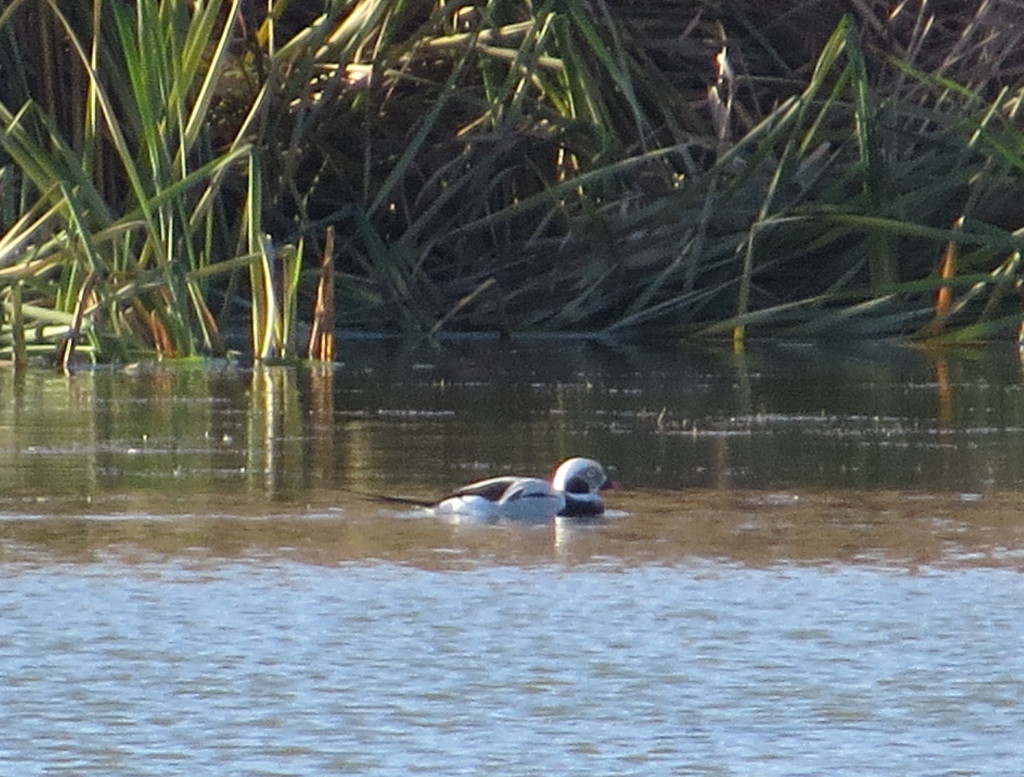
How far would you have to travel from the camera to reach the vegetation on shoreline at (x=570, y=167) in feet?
41.4

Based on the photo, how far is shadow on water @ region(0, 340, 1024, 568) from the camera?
20.5 feet

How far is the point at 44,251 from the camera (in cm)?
1083

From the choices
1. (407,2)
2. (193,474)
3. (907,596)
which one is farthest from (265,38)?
(907,596)

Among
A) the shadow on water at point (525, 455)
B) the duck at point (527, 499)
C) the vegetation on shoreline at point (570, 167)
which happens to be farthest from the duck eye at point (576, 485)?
the vegetation on shoreline at point (570, 167)

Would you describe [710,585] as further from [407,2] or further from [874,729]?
[407,2]

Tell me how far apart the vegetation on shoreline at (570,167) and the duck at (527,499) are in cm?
522

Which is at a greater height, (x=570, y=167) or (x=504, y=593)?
(x=570, y=167)

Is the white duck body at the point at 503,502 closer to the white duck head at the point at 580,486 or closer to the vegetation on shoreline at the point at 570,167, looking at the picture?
the white duck head at the point at 580,486

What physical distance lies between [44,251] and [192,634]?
5945 mm

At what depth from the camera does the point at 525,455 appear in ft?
26.5

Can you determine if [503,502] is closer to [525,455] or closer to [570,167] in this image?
[525,455]

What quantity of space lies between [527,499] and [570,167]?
696 centimetres

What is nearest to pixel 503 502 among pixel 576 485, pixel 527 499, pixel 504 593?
pixel 527 499

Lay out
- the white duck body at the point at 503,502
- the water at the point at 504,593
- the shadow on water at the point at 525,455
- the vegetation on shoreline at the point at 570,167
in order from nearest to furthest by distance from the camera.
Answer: the water at the point at 504,593 → the shadow on water at the point at 525,455 → the white duck body at the point at 503,502 → the vegetation on shoreline at the point at 570,167
